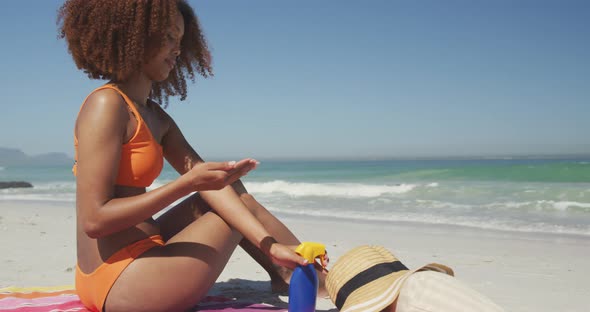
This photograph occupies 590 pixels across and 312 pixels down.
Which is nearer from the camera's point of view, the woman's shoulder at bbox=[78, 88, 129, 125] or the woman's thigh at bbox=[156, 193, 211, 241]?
the woman's shoulder at bbox=[78, 88, 129, 125]

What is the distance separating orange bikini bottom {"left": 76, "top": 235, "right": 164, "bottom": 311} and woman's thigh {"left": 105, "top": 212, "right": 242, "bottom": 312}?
0.09 ft

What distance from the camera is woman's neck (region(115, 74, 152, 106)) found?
8.31 feet

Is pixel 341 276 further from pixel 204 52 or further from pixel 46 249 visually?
pixel 46 249

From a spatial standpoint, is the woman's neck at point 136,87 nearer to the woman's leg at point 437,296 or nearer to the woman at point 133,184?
the woman at point 133,184

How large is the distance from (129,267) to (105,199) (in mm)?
373

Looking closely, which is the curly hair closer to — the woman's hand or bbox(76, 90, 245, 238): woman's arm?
bbox(76, 90, 245, 238): woman's arm

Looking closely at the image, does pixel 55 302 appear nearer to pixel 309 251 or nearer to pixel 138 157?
pixel 138 157

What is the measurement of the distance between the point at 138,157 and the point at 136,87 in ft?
1.35

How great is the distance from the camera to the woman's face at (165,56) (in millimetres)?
2535

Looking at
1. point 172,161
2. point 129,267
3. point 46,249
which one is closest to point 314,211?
point 46,249

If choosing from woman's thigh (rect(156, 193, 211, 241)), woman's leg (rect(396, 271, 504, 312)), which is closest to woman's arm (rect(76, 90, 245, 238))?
woman's thigh (rect(156, 193, 211, 241))

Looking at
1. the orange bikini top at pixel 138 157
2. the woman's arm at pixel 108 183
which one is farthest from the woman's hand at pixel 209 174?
the orange bikini top at pixel 138 157

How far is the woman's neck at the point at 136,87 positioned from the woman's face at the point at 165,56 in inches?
1.6

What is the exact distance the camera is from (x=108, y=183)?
222 centimetres
